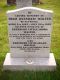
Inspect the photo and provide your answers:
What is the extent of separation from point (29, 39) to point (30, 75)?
31.0 inches

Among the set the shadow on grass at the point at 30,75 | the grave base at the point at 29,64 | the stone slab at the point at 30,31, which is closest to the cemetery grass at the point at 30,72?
the shadow on grass at the point at 30,75

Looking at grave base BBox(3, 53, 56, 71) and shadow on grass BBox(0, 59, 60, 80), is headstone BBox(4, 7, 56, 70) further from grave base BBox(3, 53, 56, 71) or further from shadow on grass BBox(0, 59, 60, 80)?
shadow on grass BBox(0, 59, 60, 80)

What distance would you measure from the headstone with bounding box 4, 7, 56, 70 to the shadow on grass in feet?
0.39

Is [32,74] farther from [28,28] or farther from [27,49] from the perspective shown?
[28,28]

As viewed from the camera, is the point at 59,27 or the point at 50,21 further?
the point at 59,27

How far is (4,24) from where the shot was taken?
8.53m

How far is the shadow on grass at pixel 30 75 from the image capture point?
4859mm

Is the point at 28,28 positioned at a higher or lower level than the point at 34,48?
higher

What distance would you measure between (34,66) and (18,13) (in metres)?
1.15

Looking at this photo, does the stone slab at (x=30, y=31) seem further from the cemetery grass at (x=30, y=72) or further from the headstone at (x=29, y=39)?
the cemetery grass at (x=30, y=72)

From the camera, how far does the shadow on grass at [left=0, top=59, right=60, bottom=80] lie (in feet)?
15.9

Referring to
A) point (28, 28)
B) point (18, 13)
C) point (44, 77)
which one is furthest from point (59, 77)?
point (18, 13)

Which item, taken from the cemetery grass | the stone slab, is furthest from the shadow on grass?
the stone slab

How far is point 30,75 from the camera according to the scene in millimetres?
4945
